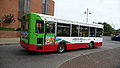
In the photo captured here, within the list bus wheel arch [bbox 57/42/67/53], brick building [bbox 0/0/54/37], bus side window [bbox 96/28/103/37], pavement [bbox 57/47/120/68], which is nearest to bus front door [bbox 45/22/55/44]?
bus wheel arch [bbox 57/42/67/53]

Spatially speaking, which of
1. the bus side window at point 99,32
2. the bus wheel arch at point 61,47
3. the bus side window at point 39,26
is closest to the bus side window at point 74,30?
the bus wheel arch at point 61,47

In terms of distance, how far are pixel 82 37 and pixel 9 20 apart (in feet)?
58.4

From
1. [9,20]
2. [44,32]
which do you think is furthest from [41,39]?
[9,20]

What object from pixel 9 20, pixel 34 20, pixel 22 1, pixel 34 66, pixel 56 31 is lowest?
pixel 34 66

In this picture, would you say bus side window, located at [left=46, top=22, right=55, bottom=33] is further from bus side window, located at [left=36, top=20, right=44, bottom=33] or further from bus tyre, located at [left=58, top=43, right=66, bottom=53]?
bus tyre, located at [left=58, top=43, right=66, bottom=53]

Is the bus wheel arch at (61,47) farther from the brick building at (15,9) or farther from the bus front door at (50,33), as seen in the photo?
the brick building at (15,9)

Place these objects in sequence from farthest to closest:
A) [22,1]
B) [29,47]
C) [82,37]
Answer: [22,1] < [82,37] < [29,47]

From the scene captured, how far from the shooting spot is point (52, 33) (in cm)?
891

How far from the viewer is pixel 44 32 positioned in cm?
843

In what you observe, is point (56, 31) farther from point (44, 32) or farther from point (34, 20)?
point (34, 20)

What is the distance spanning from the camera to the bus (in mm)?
8039

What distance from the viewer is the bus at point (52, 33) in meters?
8.04

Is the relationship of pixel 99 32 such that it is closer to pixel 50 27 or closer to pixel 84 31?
pixel 84 31

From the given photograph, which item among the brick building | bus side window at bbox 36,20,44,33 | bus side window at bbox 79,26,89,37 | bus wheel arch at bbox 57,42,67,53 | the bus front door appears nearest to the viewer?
bus side window at bbox 36,20,44,33
